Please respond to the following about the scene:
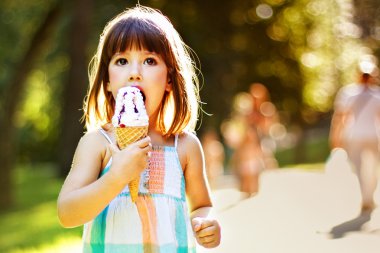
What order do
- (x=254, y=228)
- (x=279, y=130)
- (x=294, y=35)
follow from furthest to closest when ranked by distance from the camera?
(x=279, y=130)
(x=294, y=35)
(x=254, y=228)

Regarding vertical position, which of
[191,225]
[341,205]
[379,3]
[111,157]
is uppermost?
[379,3]

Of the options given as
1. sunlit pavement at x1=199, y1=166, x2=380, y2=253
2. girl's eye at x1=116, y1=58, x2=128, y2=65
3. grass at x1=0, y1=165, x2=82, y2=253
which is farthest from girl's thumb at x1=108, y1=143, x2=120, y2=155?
grass at x1=0, y1=165, x2=82, y2=253

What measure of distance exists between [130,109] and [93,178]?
29cm

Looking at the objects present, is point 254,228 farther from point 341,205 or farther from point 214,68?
point 214,68

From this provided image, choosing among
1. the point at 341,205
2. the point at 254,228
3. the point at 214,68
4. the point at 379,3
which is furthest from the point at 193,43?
the point at 254,228

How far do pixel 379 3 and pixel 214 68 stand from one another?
6.49 meters

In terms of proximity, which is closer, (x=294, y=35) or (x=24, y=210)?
(x=24, y=210)

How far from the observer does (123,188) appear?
9.58ft

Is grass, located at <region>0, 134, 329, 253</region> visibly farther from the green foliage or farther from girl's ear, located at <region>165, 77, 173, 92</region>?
the green foliage

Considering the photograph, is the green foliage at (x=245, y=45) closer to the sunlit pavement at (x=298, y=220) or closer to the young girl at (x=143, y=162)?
the sunlit pavement at (x=298, y=220)

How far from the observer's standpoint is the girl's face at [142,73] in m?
3.09

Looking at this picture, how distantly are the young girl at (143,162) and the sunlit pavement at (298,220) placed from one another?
4.11 metres

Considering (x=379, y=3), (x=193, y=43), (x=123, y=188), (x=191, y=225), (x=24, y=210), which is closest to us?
(x=123, y=188)

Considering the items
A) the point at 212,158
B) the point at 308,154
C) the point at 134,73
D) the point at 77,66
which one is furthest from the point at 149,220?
the point at 308,154
